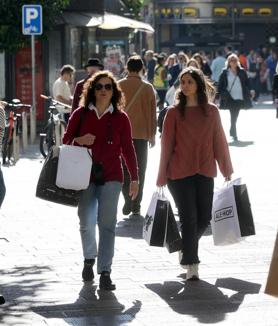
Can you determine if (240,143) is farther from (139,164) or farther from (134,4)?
(134,4)

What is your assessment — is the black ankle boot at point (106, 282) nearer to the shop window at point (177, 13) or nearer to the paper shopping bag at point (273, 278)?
the paper shopping bag at point (273, 278)

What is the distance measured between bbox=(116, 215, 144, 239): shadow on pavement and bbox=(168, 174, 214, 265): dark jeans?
7.90 feet

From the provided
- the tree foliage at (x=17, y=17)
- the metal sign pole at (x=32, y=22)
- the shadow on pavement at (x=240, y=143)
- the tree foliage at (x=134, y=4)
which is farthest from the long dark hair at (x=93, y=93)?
the tree foliage at (x=134, y=4)

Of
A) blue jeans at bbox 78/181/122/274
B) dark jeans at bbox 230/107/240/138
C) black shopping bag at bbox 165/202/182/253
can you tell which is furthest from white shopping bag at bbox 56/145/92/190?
dark jeans at bbox 230/107/240/138

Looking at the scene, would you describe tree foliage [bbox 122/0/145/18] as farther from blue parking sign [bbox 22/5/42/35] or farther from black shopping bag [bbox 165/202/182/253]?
black shopping bag [bbox 165/202/182/253]

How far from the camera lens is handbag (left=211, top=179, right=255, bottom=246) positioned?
33.9ft

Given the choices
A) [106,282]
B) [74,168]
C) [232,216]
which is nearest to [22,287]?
[106,282]

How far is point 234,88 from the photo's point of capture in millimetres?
25359

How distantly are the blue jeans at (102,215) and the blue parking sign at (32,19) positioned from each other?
15187 millimetres

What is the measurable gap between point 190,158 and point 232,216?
26.2 inches

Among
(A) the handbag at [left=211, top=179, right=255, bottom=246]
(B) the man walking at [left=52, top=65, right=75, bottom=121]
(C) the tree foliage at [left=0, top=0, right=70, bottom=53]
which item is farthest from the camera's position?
(C) the tree foliage at [left=0, top=0, right=70, bottom=53]

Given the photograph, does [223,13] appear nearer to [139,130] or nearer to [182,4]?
[182,4]

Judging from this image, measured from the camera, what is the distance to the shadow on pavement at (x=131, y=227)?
12666mm

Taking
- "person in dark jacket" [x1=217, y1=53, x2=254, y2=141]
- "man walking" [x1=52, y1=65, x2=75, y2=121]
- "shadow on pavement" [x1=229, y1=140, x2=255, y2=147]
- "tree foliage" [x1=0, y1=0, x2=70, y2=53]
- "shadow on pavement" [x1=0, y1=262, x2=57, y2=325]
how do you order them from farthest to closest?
1. "tree foliage" [x1=0, y1=0, x2=70, y2=53]
2. "person in dark jacket" [x1=217, y1=53, x2=254, y2=141]
3. "shadow on pavement" [x1=229, y1=140, x2=255, y2=147]
4. "man walking" [x1=52, y1=65, x2=75, y2=121]
5. "shadow on pavement" [x1=0, y1=262, x2=57, y2=325]
